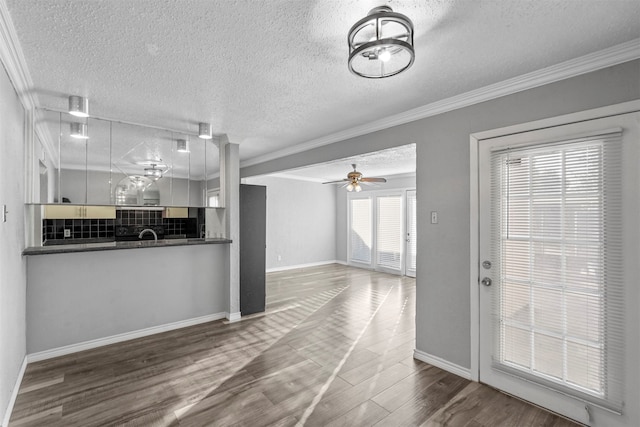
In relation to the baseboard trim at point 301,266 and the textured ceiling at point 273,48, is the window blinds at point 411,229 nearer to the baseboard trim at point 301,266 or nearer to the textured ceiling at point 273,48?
the baseboard trim at point 301,266

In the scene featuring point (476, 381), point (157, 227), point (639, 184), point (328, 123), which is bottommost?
point (476, 381)

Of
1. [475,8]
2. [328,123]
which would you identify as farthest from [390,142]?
[475,8]

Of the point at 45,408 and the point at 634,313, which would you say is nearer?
the point at 634,313

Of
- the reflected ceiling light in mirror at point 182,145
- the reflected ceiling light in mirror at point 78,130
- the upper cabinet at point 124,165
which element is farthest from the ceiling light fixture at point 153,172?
the reflected ceiling light in mirror at point 78,130

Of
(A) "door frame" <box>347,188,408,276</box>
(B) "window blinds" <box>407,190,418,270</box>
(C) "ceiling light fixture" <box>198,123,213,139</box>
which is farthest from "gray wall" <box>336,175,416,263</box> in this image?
(C) "ceiling light fixture" <box>198,123,213,139</box>

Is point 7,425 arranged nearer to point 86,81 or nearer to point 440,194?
point 86,81

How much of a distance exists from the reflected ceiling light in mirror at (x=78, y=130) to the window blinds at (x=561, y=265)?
4042 mm

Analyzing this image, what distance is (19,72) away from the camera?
2191 mm

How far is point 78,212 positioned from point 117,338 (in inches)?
96.1

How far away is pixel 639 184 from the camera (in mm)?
1899

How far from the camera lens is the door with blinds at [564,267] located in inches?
77.4

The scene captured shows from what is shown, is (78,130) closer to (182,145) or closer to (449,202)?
(182,145)

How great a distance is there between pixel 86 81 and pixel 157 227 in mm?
3541

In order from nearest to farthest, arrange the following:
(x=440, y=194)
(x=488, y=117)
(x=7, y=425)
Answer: (x=7, y=425)
(x=488, y=117)
(x=440, y=194)
